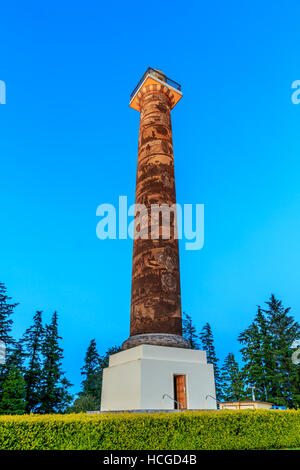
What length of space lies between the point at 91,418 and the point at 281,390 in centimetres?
2682

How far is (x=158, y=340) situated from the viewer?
9836 mm

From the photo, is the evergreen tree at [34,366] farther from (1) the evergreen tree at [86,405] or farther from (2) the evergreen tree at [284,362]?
(2) the evergreen tree at [284,362]

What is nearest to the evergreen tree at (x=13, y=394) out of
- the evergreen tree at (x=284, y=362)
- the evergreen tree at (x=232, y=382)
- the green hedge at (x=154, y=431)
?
the evergreen tree at (x=232, y=382)

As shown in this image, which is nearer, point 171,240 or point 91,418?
point 91,418

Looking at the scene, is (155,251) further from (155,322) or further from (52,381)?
(52,381)

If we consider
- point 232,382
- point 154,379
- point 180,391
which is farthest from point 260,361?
point 154,379

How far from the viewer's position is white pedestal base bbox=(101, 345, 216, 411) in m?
8.85

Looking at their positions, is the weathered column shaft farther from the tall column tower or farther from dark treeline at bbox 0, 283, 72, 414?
dark treeline at bbox 0, 283, 72, 414

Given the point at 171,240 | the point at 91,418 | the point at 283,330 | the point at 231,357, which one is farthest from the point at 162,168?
the point at 231,357

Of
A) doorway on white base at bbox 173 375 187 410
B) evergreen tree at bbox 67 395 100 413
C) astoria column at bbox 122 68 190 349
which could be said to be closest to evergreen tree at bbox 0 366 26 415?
evergreen tree at bbox 67 395 100 413

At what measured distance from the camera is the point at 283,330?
97.9ft

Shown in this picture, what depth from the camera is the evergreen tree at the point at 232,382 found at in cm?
3100

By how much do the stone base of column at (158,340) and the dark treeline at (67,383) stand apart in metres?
18.5
